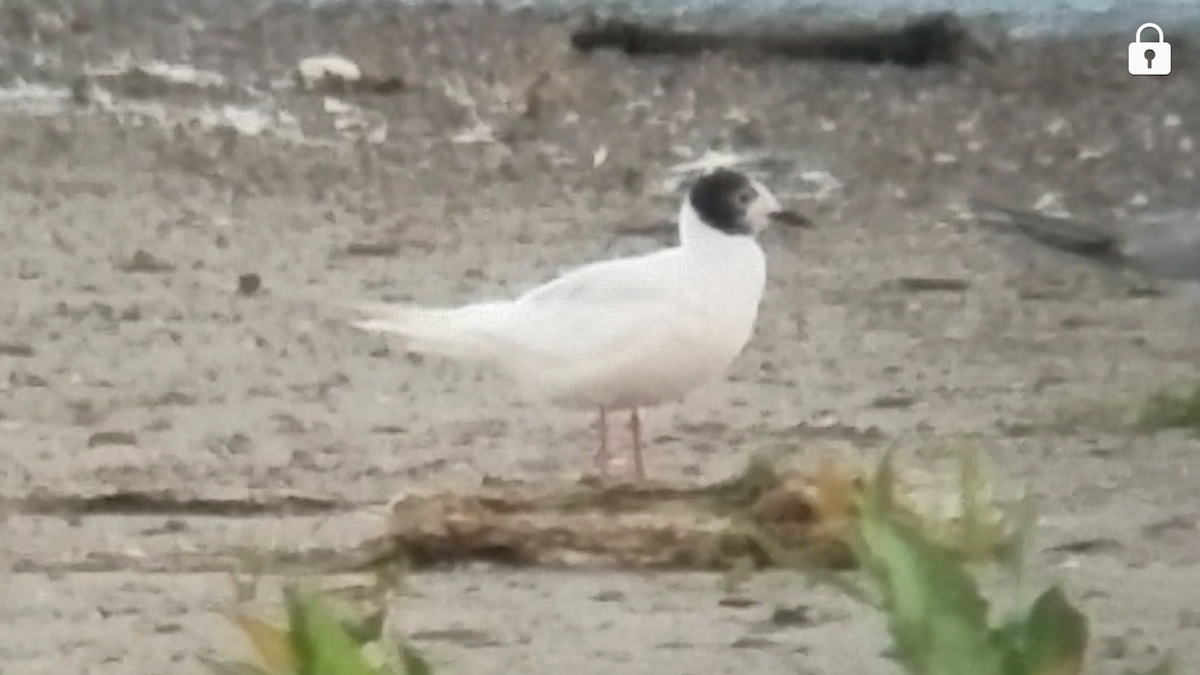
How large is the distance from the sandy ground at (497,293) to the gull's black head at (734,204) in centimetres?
2

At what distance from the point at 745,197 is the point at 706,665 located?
229 millimetres

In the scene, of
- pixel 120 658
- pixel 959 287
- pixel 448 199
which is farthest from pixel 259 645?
pixel 959 287

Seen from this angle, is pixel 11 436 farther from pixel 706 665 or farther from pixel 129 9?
pixel 706 665

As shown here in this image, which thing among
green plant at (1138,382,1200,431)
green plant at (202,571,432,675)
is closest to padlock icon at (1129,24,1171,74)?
green plant at (1138,382,1200,431)

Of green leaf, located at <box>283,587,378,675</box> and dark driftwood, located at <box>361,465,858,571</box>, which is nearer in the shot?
green leaf, located at <box>283,587,378,675</box>

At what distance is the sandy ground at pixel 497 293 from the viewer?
31.2 inches

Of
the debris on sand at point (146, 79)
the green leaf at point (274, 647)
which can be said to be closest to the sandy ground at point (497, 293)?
the debris on sand at point (146, 79)

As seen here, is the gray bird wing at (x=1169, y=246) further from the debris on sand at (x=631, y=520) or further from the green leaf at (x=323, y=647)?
the green leaf at (x=323, y=647)

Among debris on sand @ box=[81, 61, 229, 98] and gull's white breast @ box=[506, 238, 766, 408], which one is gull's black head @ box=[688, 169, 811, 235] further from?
debris on sand @ box=[81, 61, 229, 98]

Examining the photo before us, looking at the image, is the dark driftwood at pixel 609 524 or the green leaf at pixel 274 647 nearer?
the green leaf at pixel 274 647

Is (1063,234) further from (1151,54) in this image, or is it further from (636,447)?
(636,447)

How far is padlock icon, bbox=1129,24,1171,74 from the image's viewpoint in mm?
870

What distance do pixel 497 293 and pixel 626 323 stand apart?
0.07m

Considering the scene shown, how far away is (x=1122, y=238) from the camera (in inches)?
34.1
